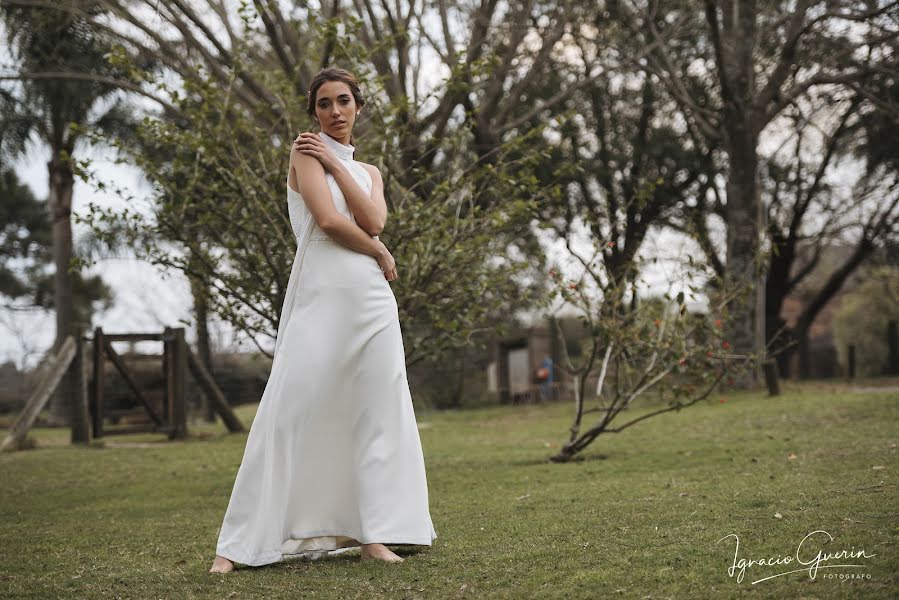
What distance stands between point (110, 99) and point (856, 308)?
20.7 m

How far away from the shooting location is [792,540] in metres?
3.80

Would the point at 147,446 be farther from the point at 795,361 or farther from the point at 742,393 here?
the point at 795,361

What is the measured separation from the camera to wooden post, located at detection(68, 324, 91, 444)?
13.2 meters

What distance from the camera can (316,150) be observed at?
13.6 ft

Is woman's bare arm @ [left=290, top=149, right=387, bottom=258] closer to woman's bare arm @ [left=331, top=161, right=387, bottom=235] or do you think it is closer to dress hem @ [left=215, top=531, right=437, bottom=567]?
woman's bare arm @ [left=331, top=161, right=387, bottom=235]

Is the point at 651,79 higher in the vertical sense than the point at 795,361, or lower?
higher

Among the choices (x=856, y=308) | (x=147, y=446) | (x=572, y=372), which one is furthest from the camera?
(x=856, y=308)

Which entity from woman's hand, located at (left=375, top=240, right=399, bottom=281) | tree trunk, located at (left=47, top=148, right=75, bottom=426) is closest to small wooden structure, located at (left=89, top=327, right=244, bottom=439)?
tree trunk, located at (left=47, top=148, right=75, bottom=426)

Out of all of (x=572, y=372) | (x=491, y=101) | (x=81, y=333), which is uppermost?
(x=491, y=101)

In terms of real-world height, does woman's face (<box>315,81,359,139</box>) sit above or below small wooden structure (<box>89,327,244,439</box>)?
above

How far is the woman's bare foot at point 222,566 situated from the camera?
386 centimetres

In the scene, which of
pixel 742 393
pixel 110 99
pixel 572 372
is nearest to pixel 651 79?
pixel 742 393
